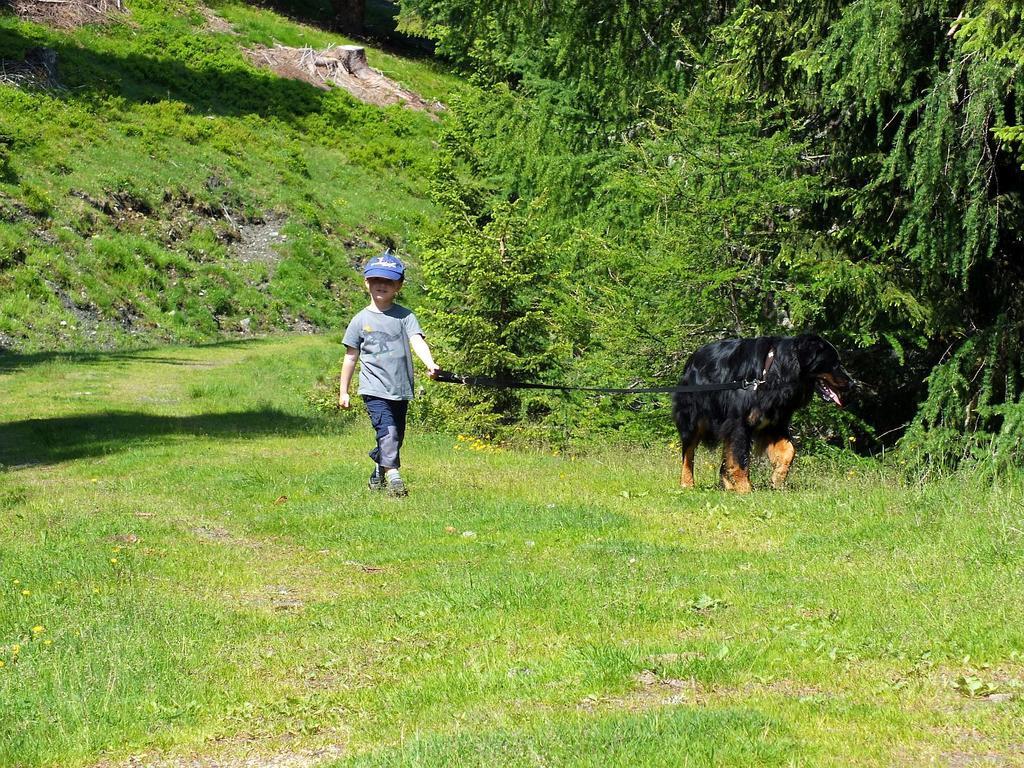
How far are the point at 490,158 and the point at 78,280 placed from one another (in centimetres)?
1154

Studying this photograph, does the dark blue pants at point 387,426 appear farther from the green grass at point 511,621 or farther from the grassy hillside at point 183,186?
the grassy hillside at point 183,186

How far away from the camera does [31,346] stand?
80.6 feet

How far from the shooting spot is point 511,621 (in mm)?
5930

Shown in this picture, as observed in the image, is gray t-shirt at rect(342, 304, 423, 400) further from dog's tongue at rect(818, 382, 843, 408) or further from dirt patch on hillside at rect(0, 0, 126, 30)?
dirt patch on hillside at rect(0, 0, 126, 30)

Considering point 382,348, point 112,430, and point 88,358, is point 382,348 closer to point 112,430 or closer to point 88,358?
point 112,430

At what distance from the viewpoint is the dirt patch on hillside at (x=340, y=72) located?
141 ft

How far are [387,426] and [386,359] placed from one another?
0.59m

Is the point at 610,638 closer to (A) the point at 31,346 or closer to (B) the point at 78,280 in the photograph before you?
(A) the point at 31,346

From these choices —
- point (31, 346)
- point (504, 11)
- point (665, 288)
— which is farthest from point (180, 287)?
point (665, 288)

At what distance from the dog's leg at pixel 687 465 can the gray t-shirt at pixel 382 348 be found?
2.59m

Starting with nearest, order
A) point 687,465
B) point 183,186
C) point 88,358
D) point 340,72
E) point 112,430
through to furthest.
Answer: point 687,465 → point 112,430 → point 88,358 → point 183,186 → point 340,72

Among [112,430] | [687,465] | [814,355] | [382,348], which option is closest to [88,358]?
[112,430]

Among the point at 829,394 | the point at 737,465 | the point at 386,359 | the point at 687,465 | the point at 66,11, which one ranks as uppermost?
the point at 66,11

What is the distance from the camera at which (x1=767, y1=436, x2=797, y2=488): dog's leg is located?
33.6ft
